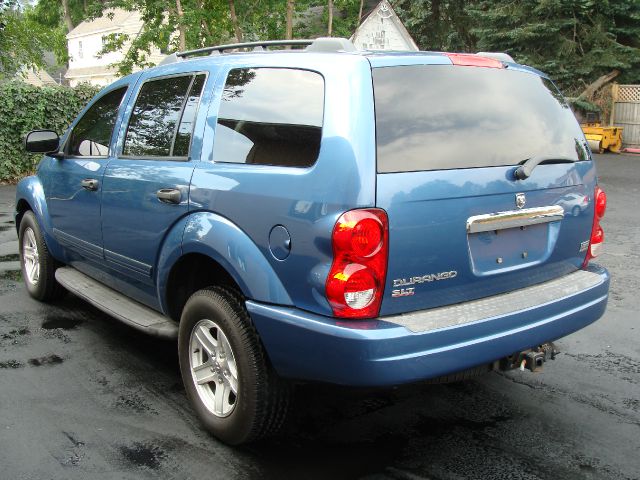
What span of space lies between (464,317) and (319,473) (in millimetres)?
1022

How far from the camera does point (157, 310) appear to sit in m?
3.99


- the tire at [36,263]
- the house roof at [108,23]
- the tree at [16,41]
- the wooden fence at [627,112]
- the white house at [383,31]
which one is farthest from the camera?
Result: the house roof at [108,23]

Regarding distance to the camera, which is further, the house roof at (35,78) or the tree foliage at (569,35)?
the tree foliage at (569,35)

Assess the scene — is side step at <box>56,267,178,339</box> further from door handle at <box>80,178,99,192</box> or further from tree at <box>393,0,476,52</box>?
tree at <box>393,0,476,52</box>

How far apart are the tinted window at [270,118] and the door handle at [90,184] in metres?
1.33

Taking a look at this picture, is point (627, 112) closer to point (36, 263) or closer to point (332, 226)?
point (36, 263)

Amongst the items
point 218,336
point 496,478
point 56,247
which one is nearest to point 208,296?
point 218,336

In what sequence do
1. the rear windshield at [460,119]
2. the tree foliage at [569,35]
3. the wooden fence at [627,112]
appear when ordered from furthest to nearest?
the wooden fence at [627,112]
the tree foliage at [569,35]
the rear windshield at [460,119]

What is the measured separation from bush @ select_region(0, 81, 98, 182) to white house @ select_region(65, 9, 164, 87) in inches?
1162

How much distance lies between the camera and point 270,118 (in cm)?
318

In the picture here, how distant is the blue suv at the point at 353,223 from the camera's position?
8.95 ft

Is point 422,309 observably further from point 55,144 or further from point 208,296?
point 55,144

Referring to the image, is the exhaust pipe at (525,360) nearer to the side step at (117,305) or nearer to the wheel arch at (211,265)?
the wheel arch at (211,265)

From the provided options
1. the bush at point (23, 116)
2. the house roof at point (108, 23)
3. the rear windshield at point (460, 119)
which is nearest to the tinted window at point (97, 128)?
the rear windshield at point (460, 119)
